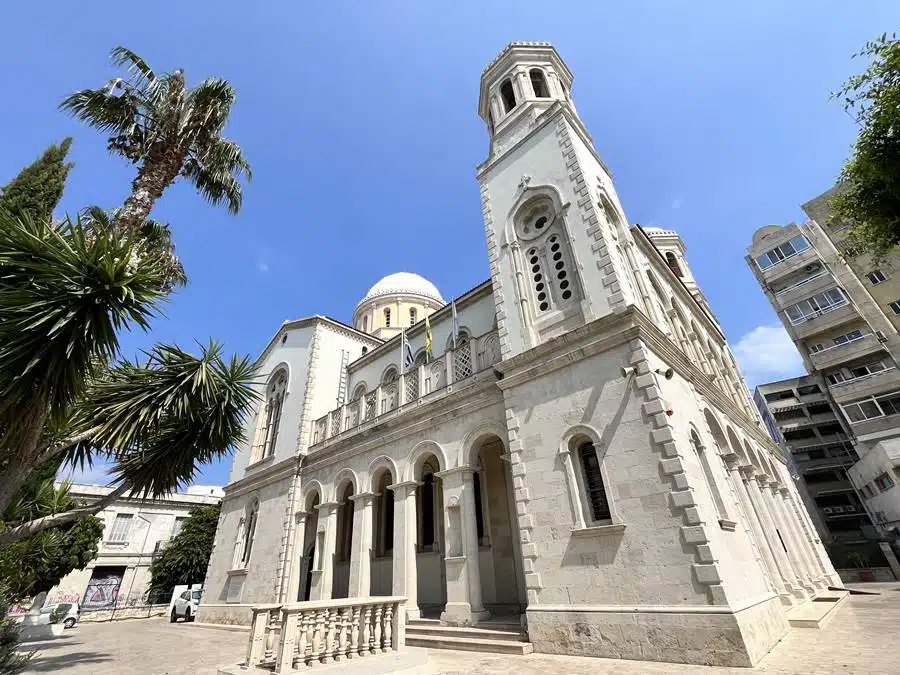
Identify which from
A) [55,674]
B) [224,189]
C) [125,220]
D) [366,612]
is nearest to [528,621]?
[366,612]

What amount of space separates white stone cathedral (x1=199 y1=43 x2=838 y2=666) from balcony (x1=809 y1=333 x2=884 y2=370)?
68.5ft

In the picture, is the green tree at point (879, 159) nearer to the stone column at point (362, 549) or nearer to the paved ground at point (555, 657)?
the paved ground at point (555, 657)

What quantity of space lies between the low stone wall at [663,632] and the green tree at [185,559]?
91.4 feet

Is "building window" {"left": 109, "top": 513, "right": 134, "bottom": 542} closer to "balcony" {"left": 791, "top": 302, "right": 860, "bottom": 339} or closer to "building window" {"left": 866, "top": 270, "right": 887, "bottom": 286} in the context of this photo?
"balcony" {"left": 791, "top": 302, "right": 860, "bottom": 339}

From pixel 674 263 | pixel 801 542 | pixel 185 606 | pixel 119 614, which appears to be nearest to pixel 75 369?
pixel 185 606

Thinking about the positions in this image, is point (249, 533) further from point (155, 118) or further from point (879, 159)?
point (879, 159)

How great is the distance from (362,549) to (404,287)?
1941 cm

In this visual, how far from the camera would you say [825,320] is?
35.0 metres

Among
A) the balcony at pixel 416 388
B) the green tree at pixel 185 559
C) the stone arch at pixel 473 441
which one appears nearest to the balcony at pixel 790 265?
the balcony at pixel 416 388

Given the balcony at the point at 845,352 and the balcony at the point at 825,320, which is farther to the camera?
the balcony at the point at 825,320

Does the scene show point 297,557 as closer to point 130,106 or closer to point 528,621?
point 528,621

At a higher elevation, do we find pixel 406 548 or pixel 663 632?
pixel 406 548

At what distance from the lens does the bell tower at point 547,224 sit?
35.5 ft

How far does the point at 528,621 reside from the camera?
842 cm
